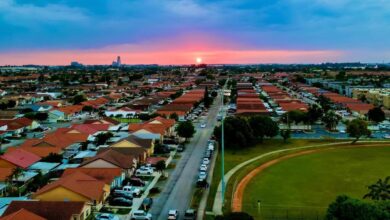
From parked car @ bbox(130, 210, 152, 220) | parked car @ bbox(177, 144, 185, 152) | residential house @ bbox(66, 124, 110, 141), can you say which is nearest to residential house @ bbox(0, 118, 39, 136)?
residential house @ bbox(66, 124, 110, 141)

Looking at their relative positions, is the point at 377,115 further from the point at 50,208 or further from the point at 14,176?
the point at 50,208

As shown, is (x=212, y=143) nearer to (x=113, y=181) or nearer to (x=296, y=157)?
(x=296, y=157)

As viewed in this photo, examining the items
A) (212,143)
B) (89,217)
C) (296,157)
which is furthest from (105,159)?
(296,157)

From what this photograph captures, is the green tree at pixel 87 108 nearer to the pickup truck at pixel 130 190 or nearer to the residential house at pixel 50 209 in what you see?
the pickup truck at pixel 130 190

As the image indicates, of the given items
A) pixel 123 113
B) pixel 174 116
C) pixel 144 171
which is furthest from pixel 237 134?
pixel 123 113

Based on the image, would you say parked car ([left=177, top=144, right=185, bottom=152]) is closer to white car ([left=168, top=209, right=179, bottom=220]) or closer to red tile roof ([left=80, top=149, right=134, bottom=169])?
red tile roof ([left=80, top=149, right=134, bottom=169])

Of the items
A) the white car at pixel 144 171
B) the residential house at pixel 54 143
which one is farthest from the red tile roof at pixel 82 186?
the residential house at pixel 54 143

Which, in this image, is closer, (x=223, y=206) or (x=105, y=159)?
→ (x=223, y=206)
